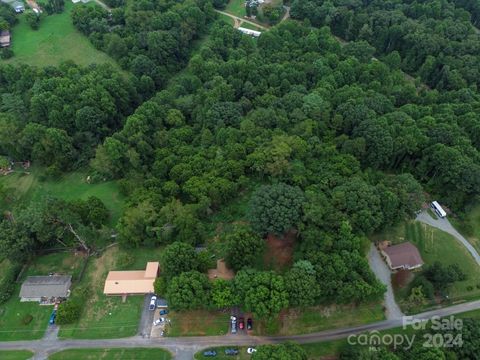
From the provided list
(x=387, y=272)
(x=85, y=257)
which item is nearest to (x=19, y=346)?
(x=85, y=257)

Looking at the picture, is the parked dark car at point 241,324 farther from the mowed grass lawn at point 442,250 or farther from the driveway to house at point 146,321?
the mowed grass lawn at point 442,250

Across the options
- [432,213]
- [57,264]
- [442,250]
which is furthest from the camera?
[432,213]

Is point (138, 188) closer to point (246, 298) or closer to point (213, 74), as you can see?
point (246, 298)

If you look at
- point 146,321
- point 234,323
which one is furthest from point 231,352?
point 146,321

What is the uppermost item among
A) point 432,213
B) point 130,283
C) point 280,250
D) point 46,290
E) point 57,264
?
point 432,213

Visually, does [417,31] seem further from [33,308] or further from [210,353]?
[33,308]

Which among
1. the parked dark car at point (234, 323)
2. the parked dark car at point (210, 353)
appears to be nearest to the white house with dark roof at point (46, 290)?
the parked dark car at point (210, 353)
